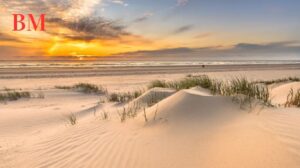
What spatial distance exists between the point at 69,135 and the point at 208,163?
298 centimetres

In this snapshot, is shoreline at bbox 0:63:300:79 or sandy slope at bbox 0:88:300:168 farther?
shoreline at bbox 0:63:300:79

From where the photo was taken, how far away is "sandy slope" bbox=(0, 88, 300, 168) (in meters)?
3.70

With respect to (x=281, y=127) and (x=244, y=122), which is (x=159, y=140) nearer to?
(x=244, y=122)

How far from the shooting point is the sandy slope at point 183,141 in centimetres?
370

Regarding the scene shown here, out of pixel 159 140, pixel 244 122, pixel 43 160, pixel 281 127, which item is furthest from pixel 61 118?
pixel 281 127

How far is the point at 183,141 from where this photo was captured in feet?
14.8

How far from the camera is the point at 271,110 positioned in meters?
5.29

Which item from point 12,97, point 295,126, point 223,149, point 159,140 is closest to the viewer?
point 223,149

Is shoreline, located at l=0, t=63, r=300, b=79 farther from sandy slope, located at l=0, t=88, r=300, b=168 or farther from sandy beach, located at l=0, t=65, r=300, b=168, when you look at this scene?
sandy slope, located at l=0, t=88, r=300, b=168

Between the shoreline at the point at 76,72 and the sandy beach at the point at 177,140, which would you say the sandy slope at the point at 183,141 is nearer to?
the sandy beach at the point at 177,140

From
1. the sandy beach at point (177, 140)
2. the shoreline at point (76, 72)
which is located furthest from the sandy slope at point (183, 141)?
the shoreline at point (76, 72)

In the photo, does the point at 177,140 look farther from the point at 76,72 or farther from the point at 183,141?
the point at 76,72

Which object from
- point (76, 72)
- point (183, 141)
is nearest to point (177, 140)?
point (183, 141)

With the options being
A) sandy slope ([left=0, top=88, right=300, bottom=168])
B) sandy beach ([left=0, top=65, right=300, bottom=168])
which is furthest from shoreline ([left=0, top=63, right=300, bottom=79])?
sandy slope ([left=0, top=88, right=300, bottom=168])
